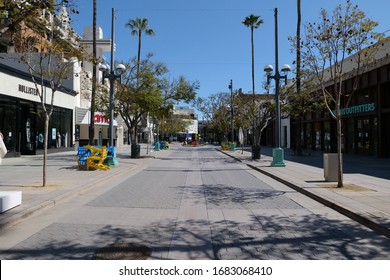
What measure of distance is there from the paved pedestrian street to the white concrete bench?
1.99ft

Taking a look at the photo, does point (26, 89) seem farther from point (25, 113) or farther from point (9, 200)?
point (9, 200)

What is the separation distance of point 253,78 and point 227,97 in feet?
58.0

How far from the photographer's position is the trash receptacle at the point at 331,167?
13141 millimetres

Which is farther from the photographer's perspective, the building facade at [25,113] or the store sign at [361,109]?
the store sign at [361,109]

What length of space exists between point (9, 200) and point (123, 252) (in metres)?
3.79

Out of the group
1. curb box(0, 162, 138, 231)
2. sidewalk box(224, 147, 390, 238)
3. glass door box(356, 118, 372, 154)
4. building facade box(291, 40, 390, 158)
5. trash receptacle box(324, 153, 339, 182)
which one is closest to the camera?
curb box(0, 162, 138, 231)

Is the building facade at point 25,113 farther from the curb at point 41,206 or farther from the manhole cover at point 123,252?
the manhole cover at point 123,252

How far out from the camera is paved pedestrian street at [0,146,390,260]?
5.59m

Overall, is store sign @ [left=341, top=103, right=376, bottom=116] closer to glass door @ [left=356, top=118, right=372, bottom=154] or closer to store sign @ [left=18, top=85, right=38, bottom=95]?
glass door @ [left=356, top=118, right=372, bottom=154]

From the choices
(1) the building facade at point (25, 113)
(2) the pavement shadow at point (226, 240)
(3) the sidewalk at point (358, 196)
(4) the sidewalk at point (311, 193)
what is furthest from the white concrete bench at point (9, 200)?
(1) the building facade at point (25, 113)

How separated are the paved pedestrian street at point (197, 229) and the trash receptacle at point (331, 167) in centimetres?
263

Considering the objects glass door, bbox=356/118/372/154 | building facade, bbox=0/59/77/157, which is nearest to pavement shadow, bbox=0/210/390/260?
building facade, bbox=0/59/77/157

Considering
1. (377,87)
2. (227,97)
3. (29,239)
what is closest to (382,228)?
(29,239)

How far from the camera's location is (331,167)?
13.2 m
